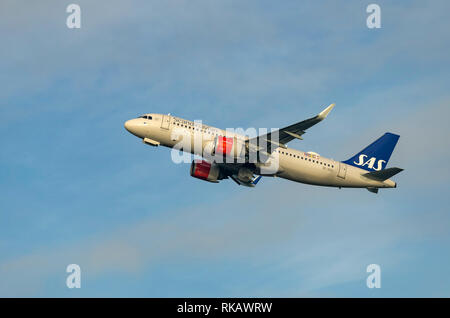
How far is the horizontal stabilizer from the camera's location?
261ft

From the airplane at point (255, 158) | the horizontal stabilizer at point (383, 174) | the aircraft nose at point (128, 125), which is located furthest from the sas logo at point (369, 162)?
the aircraft nose at point (128, 125)

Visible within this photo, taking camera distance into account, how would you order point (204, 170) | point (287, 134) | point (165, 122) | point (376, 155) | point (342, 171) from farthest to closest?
point (376, 155)
point (204, 170)
point (342, 171)
point (165, 122)
point (287, 134)

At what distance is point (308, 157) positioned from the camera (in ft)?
266

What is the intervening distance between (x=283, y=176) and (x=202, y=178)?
981 cm

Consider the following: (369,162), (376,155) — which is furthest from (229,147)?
(376,155)

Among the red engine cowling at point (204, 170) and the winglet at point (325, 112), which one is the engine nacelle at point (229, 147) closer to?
the red engine cowling at point (204, 170)

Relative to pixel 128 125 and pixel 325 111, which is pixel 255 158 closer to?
pixel 325 111

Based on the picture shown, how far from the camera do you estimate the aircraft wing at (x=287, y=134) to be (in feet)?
234

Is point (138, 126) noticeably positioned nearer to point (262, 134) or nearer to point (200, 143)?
point (200, 143)

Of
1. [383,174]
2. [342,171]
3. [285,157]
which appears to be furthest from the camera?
[342,171]

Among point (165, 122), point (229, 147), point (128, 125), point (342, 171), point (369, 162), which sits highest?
point (128, 125)

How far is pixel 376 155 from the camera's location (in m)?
85.1

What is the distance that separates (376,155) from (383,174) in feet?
15.6

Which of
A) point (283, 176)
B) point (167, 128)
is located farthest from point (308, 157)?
point (167, 128)
